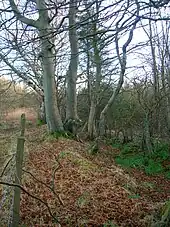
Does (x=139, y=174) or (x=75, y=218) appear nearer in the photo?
(x=75, y=218)

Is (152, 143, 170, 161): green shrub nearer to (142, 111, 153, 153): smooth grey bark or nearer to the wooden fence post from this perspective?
(142, 111, 153, 153): smooth grey bark

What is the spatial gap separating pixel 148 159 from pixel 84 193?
5417mm

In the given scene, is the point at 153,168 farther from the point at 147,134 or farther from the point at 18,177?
the point at 18,177

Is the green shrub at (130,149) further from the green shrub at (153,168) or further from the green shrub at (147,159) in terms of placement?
the green shrub at (153,168)

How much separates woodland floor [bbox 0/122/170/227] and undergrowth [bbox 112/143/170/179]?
802 millimetres

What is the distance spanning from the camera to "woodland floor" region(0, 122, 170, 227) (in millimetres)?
4680

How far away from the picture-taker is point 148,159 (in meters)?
10.6

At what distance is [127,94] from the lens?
615 inches

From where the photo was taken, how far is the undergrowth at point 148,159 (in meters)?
9.56

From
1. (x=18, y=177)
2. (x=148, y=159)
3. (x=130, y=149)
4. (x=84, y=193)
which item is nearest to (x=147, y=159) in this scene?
(x=148, y=159)

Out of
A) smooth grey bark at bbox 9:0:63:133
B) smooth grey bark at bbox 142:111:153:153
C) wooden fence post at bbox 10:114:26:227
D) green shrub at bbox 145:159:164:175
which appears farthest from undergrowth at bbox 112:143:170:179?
wooden fence post at bbox 10:114:26:227

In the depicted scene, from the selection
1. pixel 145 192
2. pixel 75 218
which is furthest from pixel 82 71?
pixel 75 218

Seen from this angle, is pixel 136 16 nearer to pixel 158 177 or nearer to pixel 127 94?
pixel 158 177

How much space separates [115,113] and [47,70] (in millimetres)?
6041
